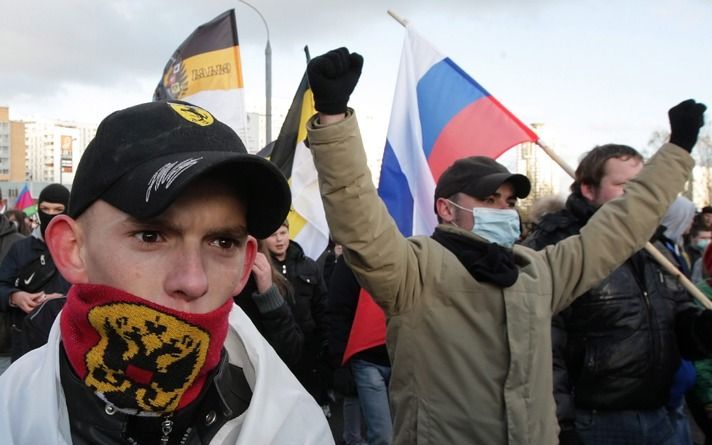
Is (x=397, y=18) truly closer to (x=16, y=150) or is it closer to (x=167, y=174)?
(x=167, y=174)

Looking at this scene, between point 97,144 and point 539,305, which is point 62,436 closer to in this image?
point 97,144

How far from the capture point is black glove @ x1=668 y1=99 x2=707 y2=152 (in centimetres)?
286

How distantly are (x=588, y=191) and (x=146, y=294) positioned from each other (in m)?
2.65

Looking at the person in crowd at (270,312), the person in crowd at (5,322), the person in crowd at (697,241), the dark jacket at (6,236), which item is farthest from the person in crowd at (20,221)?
the person in crowd at (697,241)

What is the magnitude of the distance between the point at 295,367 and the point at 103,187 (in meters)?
3.60

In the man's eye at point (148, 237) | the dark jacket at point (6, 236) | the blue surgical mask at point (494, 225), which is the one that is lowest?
the dark jacket at point (6, 236)

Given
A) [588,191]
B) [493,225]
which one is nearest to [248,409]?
[493,225]

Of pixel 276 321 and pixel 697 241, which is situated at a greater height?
pixel 697 241

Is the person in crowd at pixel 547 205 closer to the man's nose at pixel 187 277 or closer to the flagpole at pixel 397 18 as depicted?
the flagpole at pixel 397 18

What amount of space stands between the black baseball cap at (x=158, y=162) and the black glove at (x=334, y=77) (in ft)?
1.76

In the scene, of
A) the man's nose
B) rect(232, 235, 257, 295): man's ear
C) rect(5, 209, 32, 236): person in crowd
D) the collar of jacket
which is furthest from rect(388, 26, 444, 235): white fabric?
rect(5, 209, 32, 236): person in crowd

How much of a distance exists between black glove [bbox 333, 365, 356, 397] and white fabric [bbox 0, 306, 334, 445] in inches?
144

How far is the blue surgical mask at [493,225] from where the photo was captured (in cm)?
287

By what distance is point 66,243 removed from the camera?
1.35m
